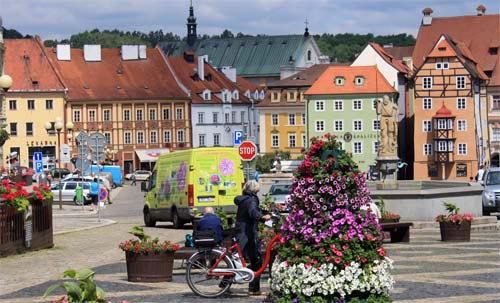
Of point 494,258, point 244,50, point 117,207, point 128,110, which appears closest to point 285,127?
point 128,110

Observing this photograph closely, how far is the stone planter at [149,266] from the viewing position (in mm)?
19109

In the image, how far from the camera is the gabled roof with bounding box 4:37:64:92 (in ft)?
360

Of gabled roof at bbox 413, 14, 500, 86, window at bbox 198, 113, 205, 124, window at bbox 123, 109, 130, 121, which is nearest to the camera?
gabled roof at bbox 413, 14, 500, 86

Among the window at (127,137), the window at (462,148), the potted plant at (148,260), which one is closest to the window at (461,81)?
the window at (462,148)

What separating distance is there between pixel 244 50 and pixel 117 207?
106 meters

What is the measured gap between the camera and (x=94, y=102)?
116 meters

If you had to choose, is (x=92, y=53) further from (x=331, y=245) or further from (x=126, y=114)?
(x=331, y=245)

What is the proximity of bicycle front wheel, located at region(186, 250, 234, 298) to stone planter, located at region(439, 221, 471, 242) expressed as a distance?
11592 millimetres

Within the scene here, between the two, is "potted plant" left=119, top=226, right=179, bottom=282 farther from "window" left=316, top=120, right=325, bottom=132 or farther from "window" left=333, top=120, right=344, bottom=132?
"window" left=316, top=120, right=325, bottom=132

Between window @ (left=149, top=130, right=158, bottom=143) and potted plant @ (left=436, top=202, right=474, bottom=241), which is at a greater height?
window @ (left=149, top=130, right=158, bottom=143)

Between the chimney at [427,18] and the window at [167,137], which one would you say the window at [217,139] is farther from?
the chimney at [427,18]

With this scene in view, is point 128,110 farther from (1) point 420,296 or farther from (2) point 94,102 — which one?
(1) point 420,296

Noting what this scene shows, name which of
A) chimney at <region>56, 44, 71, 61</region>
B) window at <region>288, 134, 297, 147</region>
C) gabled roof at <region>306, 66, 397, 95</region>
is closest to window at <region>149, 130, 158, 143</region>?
chimney at <region>56, 44, 71, 61</region>

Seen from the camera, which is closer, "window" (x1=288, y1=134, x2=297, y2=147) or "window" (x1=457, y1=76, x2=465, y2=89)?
"window" (x1=457, y1=76, x2=465, y2=89)
